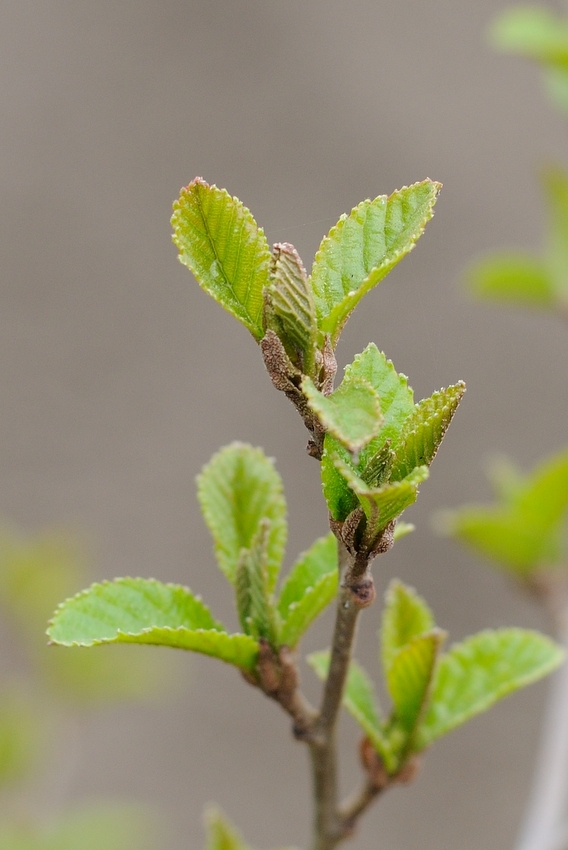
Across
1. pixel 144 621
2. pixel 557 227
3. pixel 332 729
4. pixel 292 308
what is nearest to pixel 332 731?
pixel 332 729

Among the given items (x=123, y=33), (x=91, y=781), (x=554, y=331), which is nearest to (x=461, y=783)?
(x=91, y=781)

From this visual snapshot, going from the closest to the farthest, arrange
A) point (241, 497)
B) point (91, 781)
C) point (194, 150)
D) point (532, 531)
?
point (241, 497)
point (532, 531)
point (91, 781)
point (194, 150)

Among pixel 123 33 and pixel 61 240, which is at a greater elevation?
pixel 123 33

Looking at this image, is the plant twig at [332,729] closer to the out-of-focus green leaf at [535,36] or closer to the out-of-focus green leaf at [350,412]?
the out-of-focus green leaf at [350,412]

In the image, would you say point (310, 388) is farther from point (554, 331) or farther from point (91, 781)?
point (554, 331)

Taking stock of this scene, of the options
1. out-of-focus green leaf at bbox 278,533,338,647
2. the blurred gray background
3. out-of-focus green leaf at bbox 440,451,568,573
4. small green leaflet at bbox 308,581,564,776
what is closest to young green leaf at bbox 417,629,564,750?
small green leaflet at bbox 308,581,564,776

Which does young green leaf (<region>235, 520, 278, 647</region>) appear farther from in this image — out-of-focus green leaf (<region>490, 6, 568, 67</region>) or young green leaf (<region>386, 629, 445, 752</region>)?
out-of-focus green leaf (<region>490, 6, 568, 67</region>)
